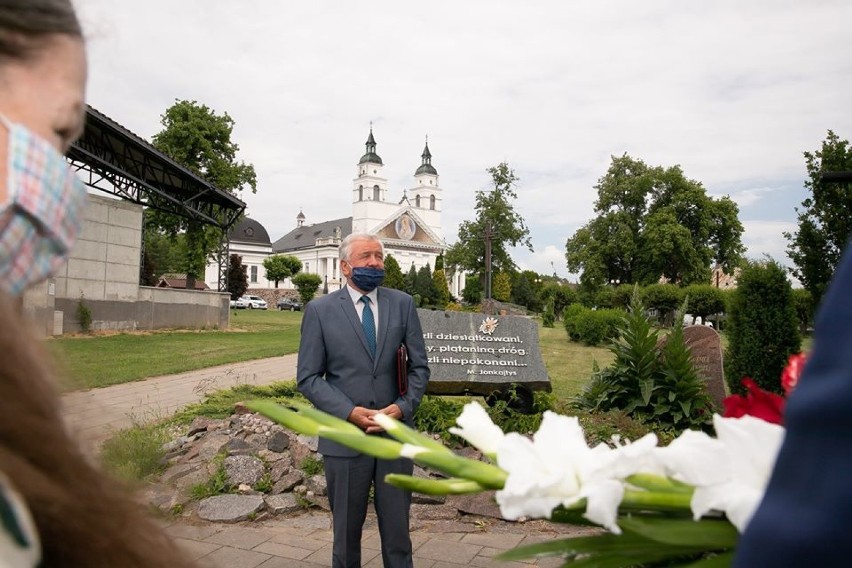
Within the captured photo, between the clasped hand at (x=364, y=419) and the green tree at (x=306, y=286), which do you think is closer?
the clasped hand at (x=364, y=419)

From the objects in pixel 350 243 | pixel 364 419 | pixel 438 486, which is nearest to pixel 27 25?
pixel 438 486

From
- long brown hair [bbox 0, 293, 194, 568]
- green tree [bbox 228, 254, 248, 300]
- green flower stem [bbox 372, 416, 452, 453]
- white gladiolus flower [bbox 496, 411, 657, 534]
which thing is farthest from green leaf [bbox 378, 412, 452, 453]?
green tree [bbox 228, 254, 248, 300]

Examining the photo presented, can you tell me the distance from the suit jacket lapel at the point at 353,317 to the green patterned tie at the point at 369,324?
3 centimetres

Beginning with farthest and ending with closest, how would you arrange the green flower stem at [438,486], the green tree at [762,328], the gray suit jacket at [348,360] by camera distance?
the green tree at [762,328]
the gray suit jacket at [348,360]
the green flower stem at [438,486]

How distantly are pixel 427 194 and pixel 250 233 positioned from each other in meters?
27.8

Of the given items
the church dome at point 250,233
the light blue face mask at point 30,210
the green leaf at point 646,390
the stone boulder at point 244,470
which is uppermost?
the church dome at point 250,233

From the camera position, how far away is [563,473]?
764mm

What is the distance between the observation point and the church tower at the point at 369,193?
102 m

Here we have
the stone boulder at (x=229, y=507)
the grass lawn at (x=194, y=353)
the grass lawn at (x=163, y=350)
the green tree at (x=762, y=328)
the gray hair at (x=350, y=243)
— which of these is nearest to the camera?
the gray hair at (x=350, y=243)

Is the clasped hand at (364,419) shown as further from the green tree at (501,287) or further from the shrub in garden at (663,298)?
→ the green tree at (501,287)

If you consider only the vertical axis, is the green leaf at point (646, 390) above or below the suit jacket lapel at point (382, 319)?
below

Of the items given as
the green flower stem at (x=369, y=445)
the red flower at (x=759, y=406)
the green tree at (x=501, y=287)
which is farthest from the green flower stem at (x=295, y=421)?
the green tree at (x=501, y=287)

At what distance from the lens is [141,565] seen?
A: 0.59 m

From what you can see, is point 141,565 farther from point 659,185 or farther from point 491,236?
point 659,185
